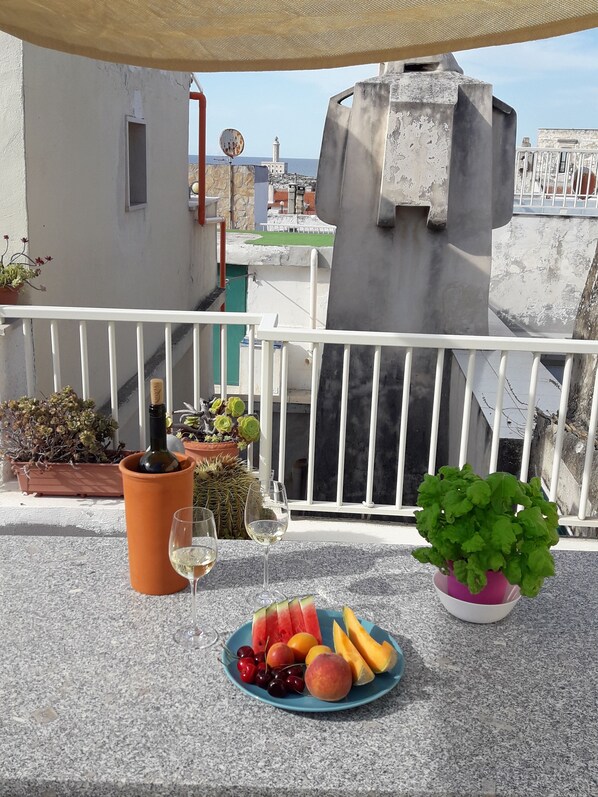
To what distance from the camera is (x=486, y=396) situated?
4773 millimetres

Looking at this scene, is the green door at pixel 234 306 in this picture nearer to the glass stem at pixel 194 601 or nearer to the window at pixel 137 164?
the window at pixel 137 164

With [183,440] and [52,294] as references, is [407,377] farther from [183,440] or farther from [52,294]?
[52,294]

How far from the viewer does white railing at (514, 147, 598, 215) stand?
12.5 m

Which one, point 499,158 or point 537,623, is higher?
point 499,158

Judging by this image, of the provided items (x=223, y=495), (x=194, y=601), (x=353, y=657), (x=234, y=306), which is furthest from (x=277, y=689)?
(x=234, y=306)

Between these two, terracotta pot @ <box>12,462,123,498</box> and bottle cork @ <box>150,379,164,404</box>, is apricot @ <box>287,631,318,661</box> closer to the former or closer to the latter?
bottle cork @ <box>150,379,164,404</box>

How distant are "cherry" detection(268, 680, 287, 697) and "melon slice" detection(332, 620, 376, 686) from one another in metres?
0.12

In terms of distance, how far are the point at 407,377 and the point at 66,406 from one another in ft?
4.88

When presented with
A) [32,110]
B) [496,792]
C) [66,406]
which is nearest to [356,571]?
[496,792]

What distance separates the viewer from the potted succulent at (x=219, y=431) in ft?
9.38

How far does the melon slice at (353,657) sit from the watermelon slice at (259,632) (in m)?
0.13

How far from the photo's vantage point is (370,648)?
4.35ft

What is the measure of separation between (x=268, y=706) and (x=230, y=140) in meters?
16.1

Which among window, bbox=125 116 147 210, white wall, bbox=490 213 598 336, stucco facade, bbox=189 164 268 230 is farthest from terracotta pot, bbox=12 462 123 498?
stucco facade, bbox=189 164 268 230
